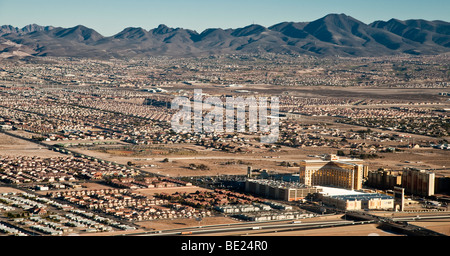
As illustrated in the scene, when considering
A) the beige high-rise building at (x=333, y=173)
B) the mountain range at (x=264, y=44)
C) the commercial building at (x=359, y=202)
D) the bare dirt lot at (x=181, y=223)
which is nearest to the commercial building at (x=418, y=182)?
the beige high-rise building at (x=333, y=173)

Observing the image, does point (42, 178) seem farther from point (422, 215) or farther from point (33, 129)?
point (33, 129)

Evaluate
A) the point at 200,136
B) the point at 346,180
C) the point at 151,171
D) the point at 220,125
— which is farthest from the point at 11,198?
the point at 220,125

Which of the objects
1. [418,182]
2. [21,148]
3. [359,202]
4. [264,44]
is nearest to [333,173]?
[418,182]

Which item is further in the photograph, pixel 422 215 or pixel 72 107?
pixel 72 107

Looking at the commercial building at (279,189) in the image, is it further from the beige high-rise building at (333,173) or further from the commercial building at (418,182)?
the commercial building at (418,182)

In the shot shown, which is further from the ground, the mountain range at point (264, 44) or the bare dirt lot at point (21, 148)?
the mountain range at point (264, 44)

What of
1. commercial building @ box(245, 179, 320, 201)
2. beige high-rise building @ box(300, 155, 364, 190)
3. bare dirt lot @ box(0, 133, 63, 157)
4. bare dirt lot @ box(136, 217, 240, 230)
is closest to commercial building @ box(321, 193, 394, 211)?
commercial building @ box(245, 179, 320, 201)

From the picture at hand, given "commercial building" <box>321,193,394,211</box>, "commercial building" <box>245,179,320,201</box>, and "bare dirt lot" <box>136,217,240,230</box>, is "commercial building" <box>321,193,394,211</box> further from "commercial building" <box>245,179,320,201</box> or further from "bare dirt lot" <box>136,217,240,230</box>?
"bare dirt lot" <box>136,217,240,230</box>
